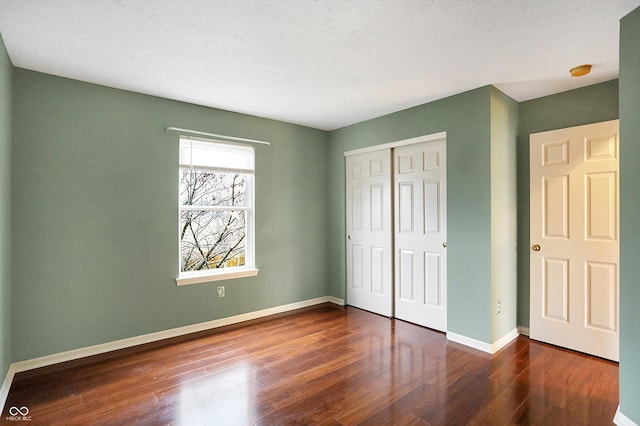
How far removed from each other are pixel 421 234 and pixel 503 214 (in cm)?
85

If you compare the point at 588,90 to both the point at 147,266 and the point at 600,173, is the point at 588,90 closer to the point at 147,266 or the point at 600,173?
the point at 600,173

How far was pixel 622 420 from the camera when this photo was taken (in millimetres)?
1886

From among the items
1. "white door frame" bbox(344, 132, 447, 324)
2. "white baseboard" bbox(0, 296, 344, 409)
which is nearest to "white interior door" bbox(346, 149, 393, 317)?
"white door frame" bbox(344, 132, 447, 324)

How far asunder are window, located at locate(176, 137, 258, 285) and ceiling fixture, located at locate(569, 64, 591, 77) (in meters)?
3.22

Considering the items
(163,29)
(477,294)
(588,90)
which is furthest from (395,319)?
(163,29)

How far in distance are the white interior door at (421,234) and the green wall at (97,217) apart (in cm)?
183

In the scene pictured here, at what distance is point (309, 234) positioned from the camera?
4.47m

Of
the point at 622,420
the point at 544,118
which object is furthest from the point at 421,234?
the point at 622,420

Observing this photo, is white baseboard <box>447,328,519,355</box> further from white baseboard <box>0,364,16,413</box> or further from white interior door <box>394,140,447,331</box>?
white baseboard <box>0,364,16,413</box>

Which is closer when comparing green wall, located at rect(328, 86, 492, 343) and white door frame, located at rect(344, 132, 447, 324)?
green wall, located at rect(328, 86, 492, 343)

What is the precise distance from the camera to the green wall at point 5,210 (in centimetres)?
221

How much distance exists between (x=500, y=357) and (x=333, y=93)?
9.49 feet

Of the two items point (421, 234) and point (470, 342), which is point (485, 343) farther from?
point (421, 234)

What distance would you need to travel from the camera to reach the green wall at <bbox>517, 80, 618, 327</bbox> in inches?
113
